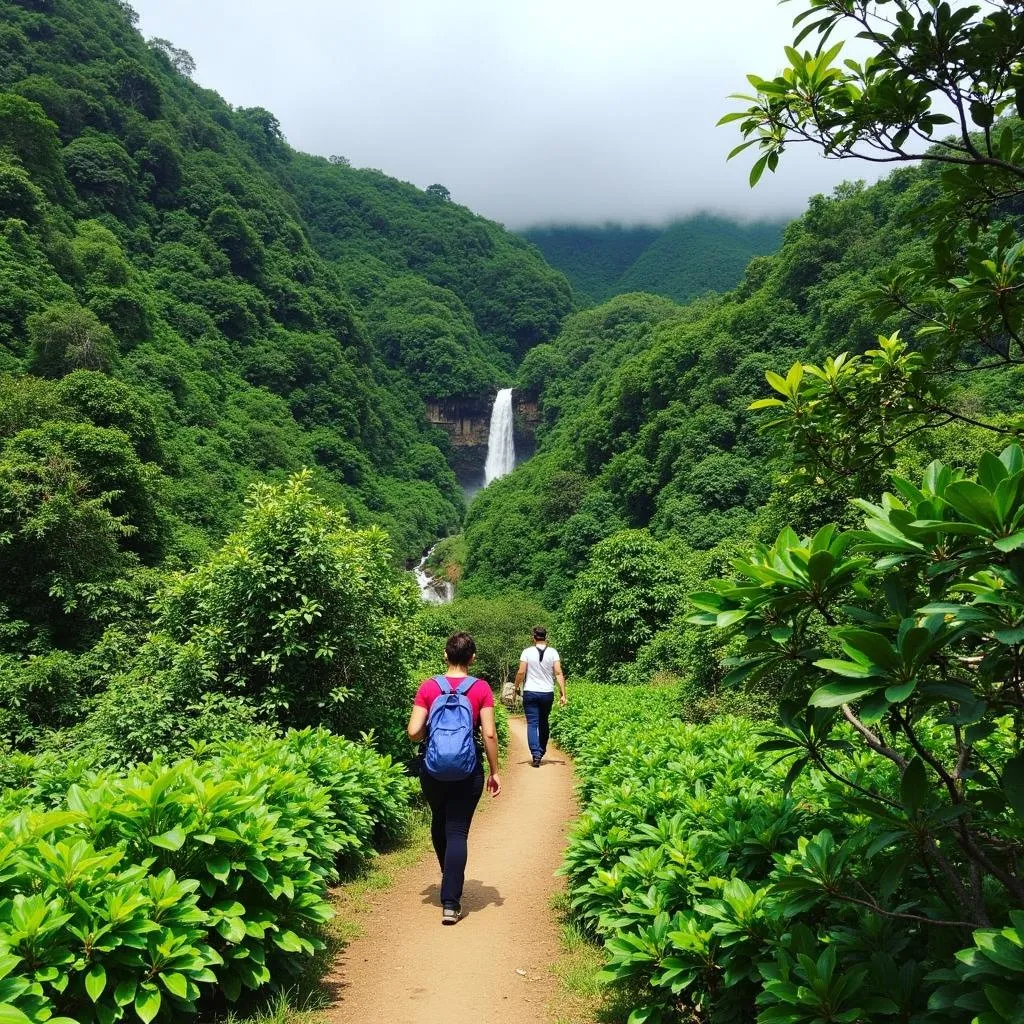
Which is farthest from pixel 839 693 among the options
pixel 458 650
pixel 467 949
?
pixel 467 949

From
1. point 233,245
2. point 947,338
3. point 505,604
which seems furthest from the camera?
point 233,245

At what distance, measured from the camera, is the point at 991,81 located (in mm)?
2576

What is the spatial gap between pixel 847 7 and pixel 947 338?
4.47 ft

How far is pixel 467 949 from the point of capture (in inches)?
151

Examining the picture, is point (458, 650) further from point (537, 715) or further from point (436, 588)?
point (436, 588)

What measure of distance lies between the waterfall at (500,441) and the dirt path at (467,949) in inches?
2684

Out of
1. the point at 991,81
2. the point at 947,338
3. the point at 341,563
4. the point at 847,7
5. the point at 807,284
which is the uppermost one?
the point at 807,284

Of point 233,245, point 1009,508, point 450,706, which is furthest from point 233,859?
point 233,245

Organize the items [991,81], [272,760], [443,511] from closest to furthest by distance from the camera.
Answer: [991,81]
[272,760]
[443,511]

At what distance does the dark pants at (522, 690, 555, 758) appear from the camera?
8.55 metres

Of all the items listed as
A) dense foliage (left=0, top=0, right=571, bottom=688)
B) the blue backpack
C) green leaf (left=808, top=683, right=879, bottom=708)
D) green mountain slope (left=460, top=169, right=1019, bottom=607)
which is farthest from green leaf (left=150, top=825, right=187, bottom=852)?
green mountain slope (left=460, top=169, right=1019, bottom=607)

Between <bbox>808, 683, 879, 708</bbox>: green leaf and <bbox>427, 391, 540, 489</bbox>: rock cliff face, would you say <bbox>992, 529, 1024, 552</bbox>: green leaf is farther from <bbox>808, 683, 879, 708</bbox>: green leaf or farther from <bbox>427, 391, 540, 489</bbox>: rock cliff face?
<bbox>427, 391, 540, 489</bbox>: rock cliff face

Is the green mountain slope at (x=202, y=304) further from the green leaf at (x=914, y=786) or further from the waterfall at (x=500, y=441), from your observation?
the green leaf at (x=914, y=786)

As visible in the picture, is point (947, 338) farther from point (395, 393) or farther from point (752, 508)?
point (395, 393)
